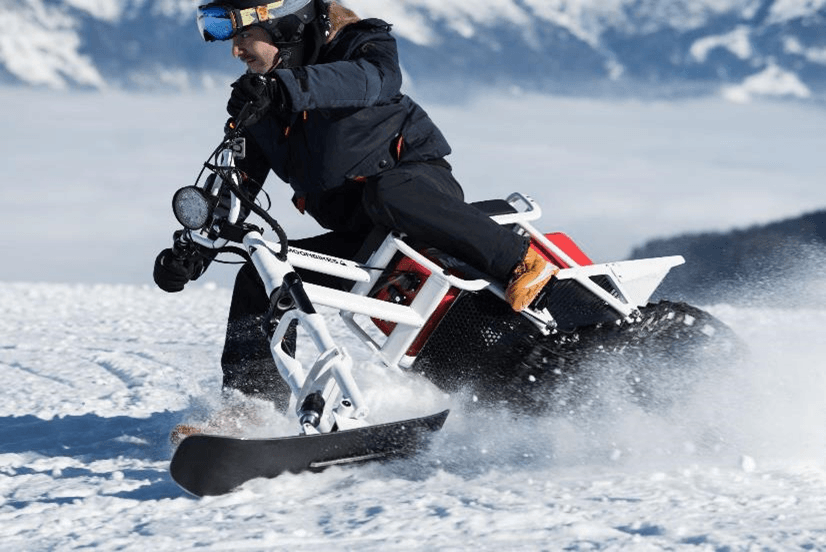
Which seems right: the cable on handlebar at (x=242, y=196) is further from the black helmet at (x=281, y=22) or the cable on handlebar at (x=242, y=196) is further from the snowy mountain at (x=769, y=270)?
the snowy mountain at (x=769, y=270)

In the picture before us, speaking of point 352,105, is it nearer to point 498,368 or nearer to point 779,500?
point 498,368

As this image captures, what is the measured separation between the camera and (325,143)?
158 inches

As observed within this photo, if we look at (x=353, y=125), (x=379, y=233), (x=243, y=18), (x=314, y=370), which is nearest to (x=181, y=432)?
(x=314, y=370)

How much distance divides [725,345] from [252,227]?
2.19 m

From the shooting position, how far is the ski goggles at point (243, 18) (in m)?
3.97

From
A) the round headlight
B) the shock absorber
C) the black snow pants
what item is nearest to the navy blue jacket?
the black snow pants

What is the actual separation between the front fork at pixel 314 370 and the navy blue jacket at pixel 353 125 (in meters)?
0.55

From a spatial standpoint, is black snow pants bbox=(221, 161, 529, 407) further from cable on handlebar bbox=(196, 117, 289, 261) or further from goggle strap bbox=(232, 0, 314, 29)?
goggle strap bbox=(232, 0, 314, 29)

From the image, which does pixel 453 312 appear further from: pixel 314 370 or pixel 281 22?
pixel 281 22

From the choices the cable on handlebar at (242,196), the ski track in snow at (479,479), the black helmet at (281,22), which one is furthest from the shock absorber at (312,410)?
the black helmet at (281,22)

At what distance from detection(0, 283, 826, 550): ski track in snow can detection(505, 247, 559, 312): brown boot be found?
0.58 meters

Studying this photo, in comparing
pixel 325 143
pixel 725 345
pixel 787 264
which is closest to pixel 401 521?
pixel 325 143

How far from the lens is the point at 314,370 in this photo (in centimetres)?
353

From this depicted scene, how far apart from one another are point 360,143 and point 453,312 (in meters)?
0.85
